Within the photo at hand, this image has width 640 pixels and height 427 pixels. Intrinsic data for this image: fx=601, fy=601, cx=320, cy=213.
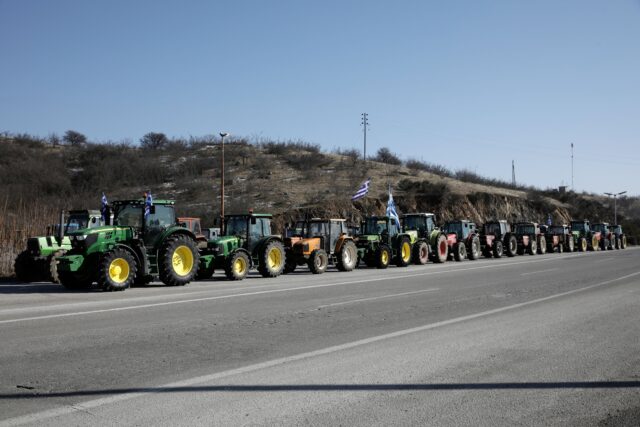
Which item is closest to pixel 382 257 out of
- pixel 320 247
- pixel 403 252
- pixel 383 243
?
pixel 383 243

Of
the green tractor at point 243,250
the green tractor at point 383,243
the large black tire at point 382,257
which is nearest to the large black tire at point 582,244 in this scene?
the green tractor at point 383,243

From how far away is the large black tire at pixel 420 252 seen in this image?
2666 centimetres

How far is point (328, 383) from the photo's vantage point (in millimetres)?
5836

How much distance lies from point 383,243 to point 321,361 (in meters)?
18.8

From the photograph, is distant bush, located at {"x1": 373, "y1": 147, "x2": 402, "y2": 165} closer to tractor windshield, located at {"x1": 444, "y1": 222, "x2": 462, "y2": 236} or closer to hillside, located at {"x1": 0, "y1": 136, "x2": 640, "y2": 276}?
hillside, located at {"x1": 0, "y1": 136, "x2": 640, "y2": 276}

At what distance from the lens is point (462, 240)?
31078 millimetres

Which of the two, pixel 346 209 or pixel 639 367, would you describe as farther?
pixel 346 209

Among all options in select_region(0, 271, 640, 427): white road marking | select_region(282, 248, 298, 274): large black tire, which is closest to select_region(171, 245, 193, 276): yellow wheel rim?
select_region(282, 248, 298, 274): large black tire

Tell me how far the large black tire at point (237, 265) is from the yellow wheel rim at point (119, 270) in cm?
407

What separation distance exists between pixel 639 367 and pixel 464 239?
986 inches

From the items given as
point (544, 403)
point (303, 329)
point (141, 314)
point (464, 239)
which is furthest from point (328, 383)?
point (464, 239)

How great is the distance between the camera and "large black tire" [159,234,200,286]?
16.2 meters

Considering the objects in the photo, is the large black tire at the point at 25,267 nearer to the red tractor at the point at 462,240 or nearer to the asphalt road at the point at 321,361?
the asphalt road at the point at 321,361

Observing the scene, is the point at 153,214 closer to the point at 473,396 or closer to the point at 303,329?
the point at 303,329
